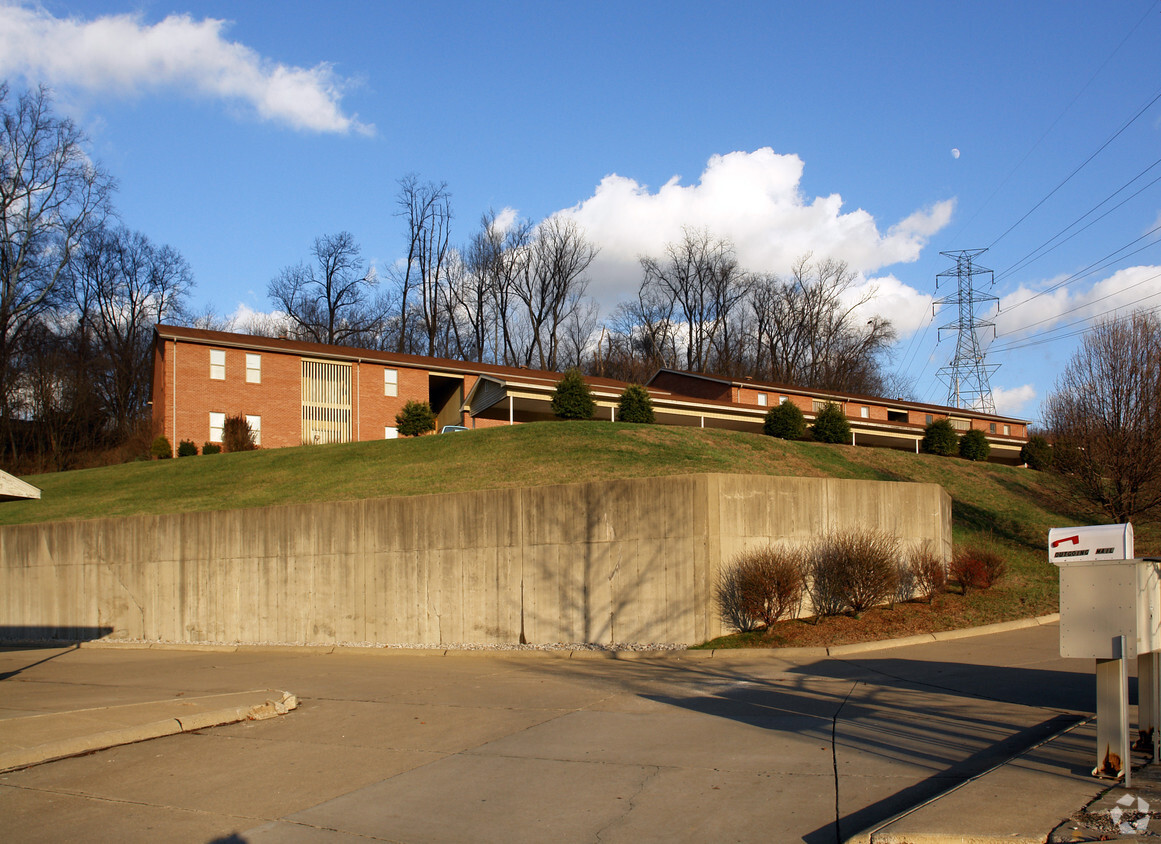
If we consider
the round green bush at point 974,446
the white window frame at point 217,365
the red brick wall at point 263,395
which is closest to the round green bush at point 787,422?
the round green bush at point 974,446

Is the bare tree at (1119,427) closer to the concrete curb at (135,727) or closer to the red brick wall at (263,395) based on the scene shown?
the concrete curb at (135,727)

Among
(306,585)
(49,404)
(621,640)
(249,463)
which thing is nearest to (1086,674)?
(621,640)

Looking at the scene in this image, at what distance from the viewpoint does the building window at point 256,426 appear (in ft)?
125

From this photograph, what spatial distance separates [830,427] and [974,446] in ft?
26.7

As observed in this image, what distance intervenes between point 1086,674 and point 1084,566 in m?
5.56

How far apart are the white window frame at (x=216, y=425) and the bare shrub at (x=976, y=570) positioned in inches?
1215

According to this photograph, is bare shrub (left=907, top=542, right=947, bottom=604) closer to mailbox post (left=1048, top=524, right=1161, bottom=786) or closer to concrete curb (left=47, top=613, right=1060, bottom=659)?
concrete curb (left=47, top=613, right=1060, bottom=659)

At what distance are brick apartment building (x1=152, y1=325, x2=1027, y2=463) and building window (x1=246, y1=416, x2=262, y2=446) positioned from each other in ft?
0.15

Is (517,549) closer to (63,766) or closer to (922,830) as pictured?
(63,766)

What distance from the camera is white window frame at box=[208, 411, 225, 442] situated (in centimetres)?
3709

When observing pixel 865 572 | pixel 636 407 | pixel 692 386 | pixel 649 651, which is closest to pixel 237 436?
pixel 636 407

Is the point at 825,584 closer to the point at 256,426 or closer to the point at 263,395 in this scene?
the point at 256,426

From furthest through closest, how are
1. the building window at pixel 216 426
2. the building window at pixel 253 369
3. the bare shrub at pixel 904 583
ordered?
the building window at pixel 253 369
the building window at pixel 216 426
the bare shrub at pixel 904 583

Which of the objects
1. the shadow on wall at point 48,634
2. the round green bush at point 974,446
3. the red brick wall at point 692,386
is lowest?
the shadow on wall at point 48,634
